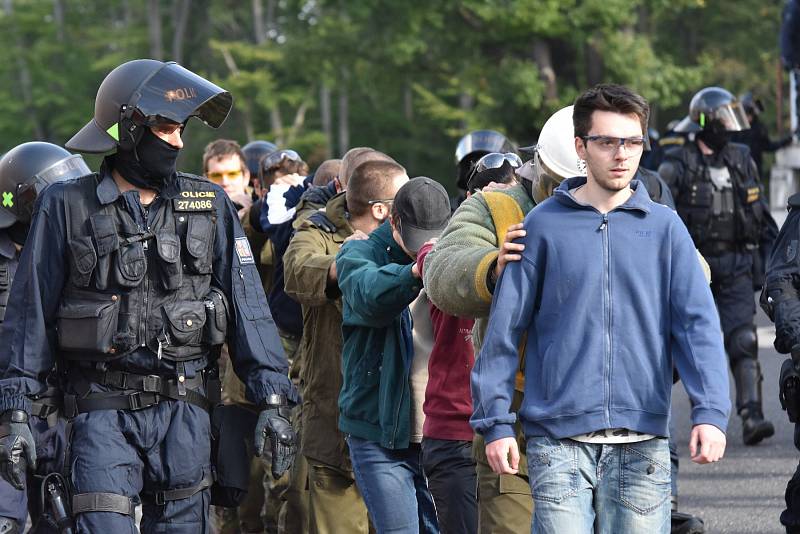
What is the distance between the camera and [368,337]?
5.86 meters

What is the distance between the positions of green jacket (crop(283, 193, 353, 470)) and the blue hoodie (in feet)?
6.49

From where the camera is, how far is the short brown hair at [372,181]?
6.23m

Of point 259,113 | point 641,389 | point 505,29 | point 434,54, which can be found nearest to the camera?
point 641,389

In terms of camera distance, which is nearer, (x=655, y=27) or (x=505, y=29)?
(x=505, y=29)

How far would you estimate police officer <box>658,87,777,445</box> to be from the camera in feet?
35.5

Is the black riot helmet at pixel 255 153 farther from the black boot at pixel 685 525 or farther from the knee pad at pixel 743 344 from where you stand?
the black boot at pixel 685 525

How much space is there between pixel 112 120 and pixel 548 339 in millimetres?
1826

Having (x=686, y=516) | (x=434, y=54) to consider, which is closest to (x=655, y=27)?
(x=434, y=54)

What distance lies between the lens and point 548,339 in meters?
4.39

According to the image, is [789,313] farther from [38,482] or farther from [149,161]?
[38,482]

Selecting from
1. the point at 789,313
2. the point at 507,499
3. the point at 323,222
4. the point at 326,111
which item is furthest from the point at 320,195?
the point at 326,111

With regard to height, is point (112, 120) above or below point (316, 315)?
above

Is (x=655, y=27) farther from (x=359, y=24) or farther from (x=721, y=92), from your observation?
(x=721, y=92)

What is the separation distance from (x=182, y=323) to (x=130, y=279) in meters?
0.22
